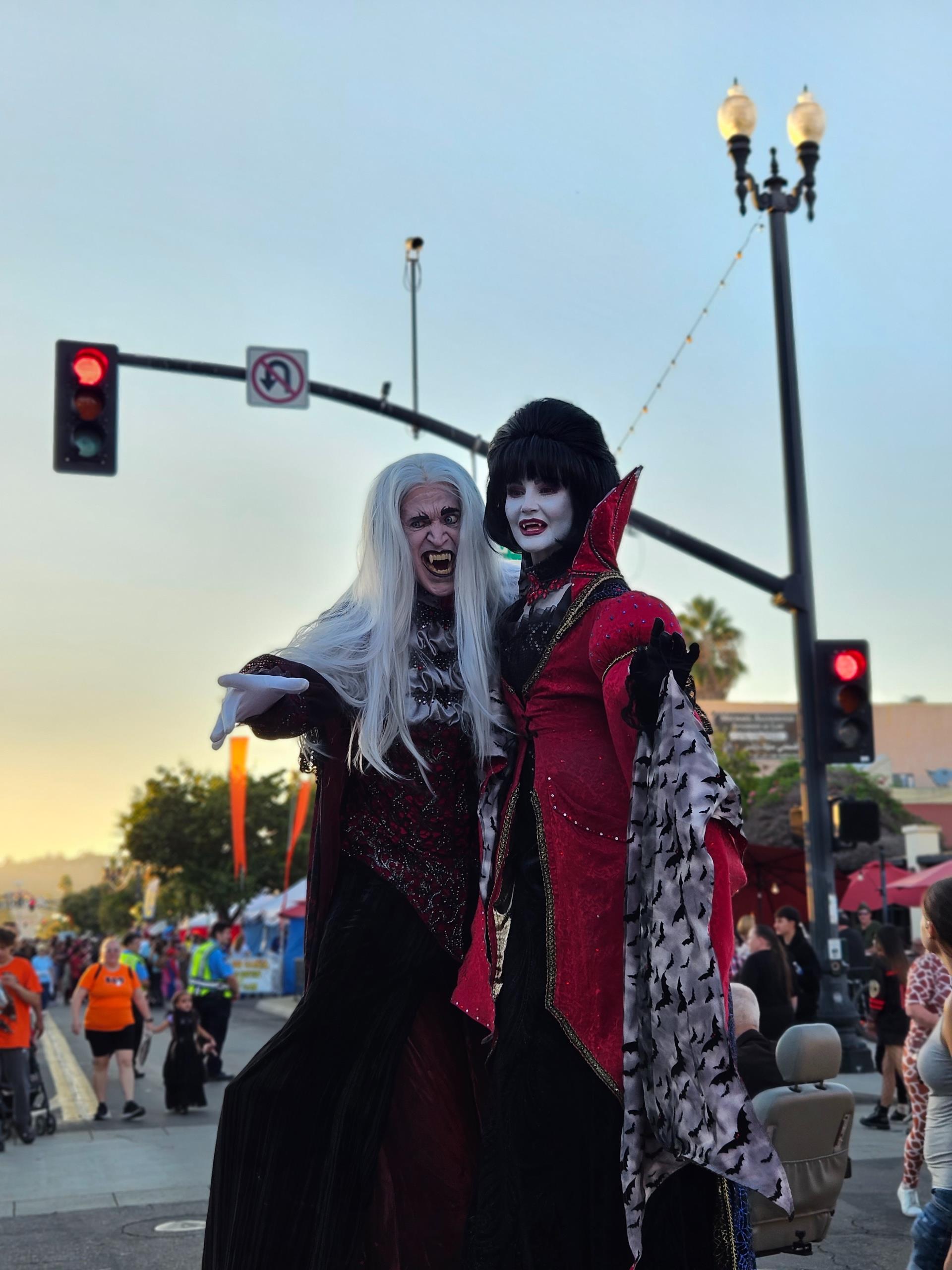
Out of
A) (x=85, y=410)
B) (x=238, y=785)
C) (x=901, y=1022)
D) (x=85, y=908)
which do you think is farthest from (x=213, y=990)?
(x=85, y=908)

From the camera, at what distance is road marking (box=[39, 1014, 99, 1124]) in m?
13.3

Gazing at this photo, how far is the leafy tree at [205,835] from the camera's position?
171 feet

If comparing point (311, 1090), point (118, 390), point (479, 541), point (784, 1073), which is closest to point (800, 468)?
point (118, 390)

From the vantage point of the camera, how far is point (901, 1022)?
11008mm

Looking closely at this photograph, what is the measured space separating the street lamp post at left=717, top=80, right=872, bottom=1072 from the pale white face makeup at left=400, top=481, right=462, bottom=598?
825 cm

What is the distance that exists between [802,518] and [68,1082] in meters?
11.1

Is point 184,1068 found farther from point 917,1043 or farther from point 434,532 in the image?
point 434,532

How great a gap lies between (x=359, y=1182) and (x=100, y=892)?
428 feet

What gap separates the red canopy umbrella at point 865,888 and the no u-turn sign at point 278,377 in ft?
46.3

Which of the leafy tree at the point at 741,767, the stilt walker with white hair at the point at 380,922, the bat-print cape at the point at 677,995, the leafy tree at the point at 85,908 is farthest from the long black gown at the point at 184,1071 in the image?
the leafy tree at the point at 85,908

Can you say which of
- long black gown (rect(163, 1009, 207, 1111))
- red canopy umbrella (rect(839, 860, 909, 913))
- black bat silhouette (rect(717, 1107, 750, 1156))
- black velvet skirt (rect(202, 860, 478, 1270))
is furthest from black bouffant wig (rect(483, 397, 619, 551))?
red canopy umbrella (rect(839, 860, 909, 913))

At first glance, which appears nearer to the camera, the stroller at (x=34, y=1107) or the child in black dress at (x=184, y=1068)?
the stroller at (x=34, y=1107)

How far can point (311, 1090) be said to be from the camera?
3.13m

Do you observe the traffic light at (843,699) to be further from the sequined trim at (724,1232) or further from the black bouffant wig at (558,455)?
the sequined trim at (724,1232)
